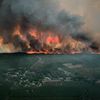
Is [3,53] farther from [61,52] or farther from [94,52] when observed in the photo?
[94,52]

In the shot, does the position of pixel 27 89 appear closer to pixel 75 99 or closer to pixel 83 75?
pixel 75 99

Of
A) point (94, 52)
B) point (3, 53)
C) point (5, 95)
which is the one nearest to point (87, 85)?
point (5, 95)

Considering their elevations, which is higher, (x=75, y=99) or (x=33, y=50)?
(x=33, y=50)

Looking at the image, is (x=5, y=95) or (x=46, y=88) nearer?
(x=5, y=95)

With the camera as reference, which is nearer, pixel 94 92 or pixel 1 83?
pixel 94 92

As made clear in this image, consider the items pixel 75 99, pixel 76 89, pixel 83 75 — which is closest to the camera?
pixel 75 99

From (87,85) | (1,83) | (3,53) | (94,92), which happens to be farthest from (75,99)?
(3,53)

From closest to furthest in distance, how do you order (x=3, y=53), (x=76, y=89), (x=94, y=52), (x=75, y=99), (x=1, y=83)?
(x=75, y=99) → (x=76, y=89) → (x=1, y=83) → (x=94, y=52) → (x=3, y=53)

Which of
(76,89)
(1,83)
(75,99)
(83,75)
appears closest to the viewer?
(75,99)

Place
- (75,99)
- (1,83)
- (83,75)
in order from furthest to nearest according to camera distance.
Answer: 1. (83,75)
2. (1,83)
3. (75,99)
